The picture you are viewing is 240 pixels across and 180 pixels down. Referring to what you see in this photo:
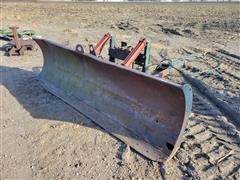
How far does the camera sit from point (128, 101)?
4.12m

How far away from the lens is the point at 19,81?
626cm

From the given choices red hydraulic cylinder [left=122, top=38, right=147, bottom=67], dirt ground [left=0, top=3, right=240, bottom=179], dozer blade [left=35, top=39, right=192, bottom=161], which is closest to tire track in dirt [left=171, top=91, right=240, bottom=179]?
dirt ground [left=0, top=3, right=240, bottom=179]

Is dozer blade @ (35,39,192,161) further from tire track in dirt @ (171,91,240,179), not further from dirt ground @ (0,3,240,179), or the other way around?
tire track in dirt @ (171,91,240,179)

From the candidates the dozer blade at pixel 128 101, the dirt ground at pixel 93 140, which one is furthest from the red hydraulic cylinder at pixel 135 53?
the dirt ground at pixel 93 140

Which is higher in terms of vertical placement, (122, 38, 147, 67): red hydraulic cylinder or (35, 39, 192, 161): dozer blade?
(122, 38, 147, 67): red hydraulic cylinder

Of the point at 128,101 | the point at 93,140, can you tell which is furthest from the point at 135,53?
the point at 93,140

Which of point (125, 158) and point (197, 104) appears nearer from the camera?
point (125, 158)

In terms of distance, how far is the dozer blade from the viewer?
347 centimetres

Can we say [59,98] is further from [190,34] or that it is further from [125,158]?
[190,34]

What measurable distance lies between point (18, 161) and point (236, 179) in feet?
8.11

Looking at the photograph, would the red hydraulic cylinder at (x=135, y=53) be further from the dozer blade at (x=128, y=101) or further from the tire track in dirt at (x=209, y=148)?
the tire track in dirt at (x=209, y=148)

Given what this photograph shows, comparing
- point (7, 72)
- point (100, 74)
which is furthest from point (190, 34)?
point (100, 74)

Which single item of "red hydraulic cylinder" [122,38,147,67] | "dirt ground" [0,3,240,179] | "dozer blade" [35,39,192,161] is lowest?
"dirt ground" [0,3,240,179]

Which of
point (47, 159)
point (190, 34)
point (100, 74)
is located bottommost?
point (190, 34)
